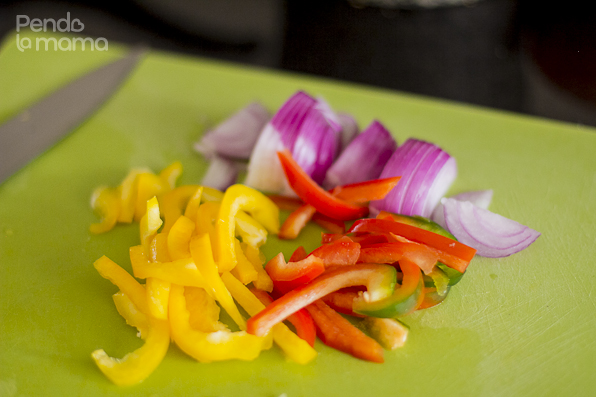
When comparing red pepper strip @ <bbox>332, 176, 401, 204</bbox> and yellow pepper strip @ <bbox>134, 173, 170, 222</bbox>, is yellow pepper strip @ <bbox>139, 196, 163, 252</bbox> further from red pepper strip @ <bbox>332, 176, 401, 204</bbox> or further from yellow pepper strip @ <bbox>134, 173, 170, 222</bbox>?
red pepper strip @ <bbox>332, 176, 401, 204</bbox>

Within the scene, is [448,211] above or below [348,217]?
above

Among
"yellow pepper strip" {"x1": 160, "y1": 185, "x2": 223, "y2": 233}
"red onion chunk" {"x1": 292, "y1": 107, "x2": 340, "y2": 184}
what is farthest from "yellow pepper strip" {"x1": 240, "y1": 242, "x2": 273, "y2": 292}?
"red onion chunk" {"x1": 292, "y1": 107, "x2": 340, "y2": 184}

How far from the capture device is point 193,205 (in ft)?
6.21

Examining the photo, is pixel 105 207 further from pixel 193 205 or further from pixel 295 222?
pixel 295 222

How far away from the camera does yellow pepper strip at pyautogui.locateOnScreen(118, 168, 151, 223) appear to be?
6.55 feet

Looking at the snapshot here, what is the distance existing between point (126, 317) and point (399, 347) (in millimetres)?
876

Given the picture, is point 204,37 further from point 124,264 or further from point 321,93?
point 124,264

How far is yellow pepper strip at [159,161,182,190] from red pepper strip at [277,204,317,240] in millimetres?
512

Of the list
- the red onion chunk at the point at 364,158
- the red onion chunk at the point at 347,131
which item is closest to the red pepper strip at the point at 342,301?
the red onion chunk at the point at 364,158

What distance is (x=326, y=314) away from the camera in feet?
5.38

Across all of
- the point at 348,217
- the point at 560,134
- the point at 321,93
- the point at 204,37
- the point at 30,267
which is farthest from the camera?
the point at 204,37

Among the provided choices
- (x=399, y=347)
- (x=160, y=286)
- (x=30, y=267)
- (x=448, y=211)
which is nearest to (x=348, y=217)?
(x=448, y=211)

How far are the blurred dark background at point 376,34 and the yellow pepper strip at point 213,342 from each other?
246 centimetres

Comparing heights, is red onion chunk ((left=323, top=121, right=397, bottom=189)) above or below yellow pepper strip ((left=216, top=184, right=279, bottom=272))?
above
